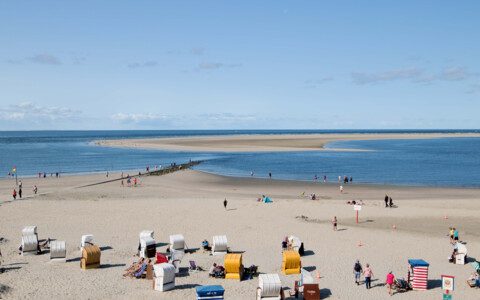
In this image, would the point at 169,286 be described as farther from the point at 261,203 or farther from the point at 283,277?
the point at 261,203

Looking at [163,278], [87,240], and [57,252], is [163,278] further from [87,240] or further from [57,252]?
[87,240]

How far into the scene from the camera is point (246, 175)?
64.0m

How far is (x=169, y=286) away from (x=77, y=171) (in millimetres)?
58395

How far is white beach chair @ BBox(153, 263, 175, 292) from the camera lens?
18.0 metres

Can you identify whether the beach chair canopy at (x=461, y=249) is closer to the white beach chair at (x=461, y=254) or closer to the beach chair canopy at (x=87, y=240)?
the white beach chair at (x=461, y=254)

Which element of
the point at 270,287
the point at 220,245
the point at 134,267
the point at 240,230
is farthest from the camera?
the point at 240,230

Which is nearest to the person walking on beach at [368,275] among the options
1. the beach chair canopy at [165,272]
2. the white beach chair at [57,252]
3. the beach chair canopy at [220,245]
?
the beach chair canopy at [220,245]

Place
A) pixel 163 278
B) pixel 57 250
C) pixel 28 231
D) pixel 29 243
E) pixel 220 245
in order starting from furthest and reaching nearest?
pixel 28 231, pixel 220 245, pixel 29 243, pixel 57 250, pixel 163 278

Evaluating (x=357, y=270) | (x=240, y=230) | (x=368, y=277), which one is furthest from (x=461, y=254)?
(x=240, y=230)

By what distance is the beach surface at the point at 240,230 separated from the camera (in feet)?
61.7

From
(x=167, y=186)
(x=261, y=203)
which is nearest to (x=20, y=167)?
(x=167, y=186)

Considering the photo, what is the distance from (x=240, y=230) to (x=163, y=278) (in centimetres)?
1170

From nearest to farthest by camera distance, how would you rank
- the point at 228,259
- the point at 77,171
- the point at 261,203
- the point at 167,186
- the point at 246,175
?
the point at 228,259, the point at 261,203, the point at 167,186, the point at 246,175, the point at 77,171

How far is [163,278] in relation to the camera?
1797 cm
